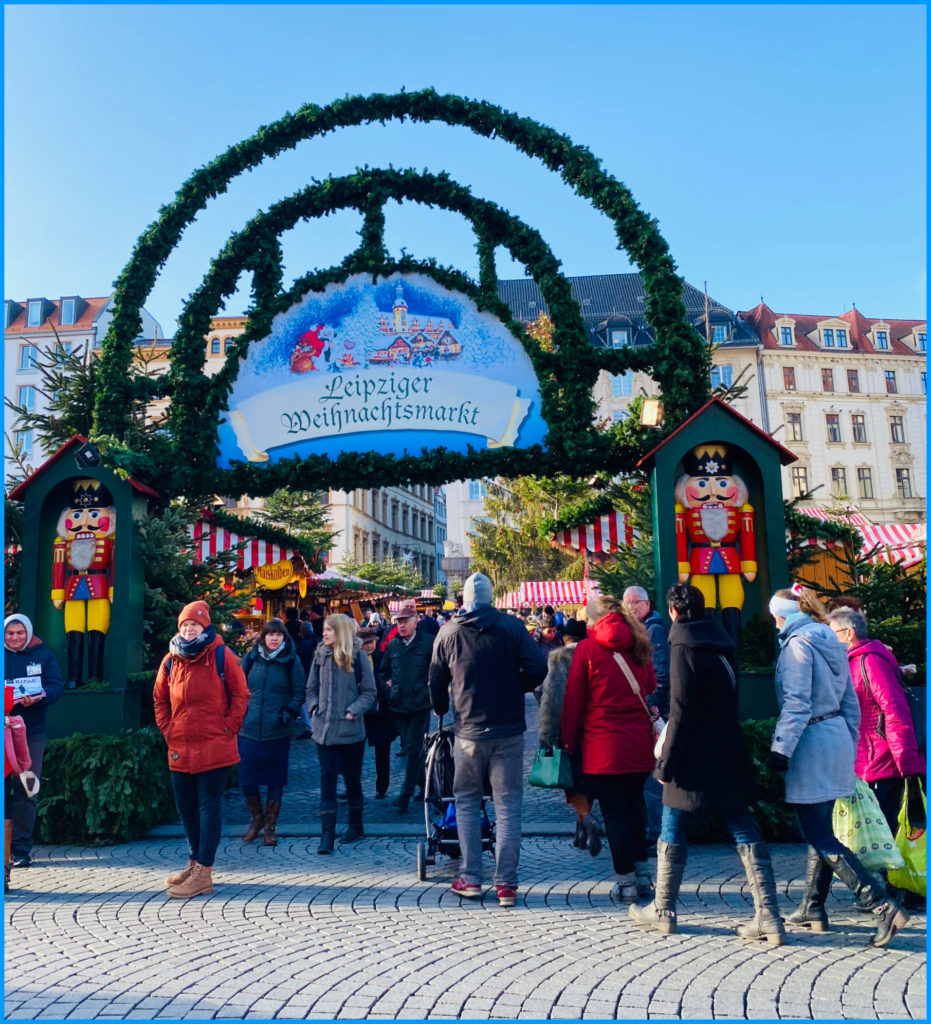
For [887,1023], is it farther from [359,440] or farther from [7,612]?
[7,612]

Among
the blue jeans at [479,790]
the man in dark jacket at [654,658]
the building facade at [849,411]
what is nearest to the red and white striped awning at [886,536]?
the man in dark jacket at [654,658]

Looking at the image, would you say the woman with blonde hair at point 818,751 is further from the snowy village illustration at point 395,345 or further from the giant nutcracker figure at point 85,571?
the giant nutcracker figure at point 85,571

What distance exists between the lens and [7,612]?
7883 mm

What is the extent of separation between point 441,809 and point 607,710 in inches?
58.7

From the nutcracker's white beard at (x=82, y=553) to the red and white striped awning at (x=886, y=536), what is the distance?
7.13 metres

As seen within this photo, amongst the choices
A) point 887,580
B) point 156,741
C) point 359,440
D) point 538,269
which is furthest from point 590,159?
point 156,741

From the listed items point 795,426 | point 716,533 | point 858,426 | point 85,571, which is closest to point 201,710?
point 85,571

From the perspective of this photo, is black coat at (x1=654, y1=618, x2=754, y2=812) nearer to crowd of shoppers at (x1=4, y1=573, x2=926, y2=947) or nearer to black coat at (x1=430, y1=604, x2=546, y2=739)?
crowd of shoppers at (x1=4, y1=573, x2=926, y2=947)

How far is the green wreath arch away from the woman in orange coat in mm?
2577

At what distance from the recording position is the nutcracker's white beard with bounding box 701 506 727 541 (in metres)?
7.21

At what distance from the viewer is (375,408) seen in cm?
802

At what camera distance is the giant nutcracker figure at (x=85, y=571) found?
7508 mm

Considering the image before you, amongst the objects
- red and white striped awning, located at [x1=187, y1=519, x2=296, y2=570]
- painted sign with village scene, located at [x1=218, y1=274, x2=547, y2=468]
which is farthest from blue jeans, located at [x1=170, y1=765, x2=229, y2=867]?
red and white striped awning, located at [x1=187, y1=519, x2=296, y2=570]

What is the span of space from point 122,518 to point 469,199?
14.8 feet
